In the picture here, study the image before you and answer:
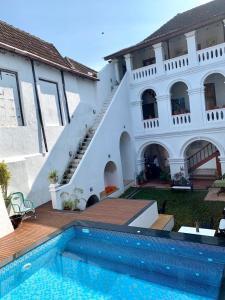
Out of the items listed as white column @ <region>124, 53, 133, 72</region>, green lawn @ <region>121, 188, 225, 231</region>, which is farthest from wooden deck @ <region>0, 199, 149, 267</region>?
white column @ <region>124, 53, 133, 72</region>

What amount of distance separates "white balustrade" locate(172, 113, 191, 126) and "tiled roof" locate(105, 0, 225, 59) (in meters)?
4.88

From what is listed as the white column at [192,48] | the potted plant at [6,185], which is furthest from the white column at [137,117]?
the potted plant at [6,185]

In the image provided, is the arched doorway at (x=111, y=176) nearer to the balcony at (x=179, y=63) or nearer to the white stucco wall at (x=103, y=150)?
the white stucco wall at (x=103, y=150)

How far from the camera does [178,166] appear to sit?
17.4 metres

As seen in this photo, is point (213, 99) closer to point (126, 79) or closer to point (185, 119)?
point (185, 119)

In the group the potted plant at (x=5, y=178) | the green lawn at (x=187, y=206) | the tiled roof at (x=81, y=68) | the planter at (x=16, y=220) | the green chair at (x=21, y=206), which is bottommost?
the green lawn at (x=187, y=206)

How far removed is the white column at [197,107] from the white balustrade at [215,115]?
1.14ft

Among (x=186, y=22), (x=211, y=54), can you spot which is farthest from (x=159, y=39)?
(x=186, y=22)

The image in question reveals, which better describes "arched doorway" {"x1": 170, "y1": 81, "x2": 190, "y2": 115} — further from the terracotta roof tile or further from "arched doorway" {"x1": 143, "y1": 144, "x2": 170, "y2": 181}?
the terracotta roof tile

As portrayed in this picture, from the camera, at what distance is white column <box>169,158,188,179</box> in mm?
17234

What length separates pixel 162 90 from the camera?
17.4 metres

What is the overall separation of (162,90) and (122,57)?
4336 millimetres

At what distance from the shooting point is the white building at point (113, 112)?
38.2 feet

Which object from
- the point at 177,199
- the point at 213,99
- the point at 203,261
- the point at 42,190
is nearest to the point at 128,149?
the point at 177,199
